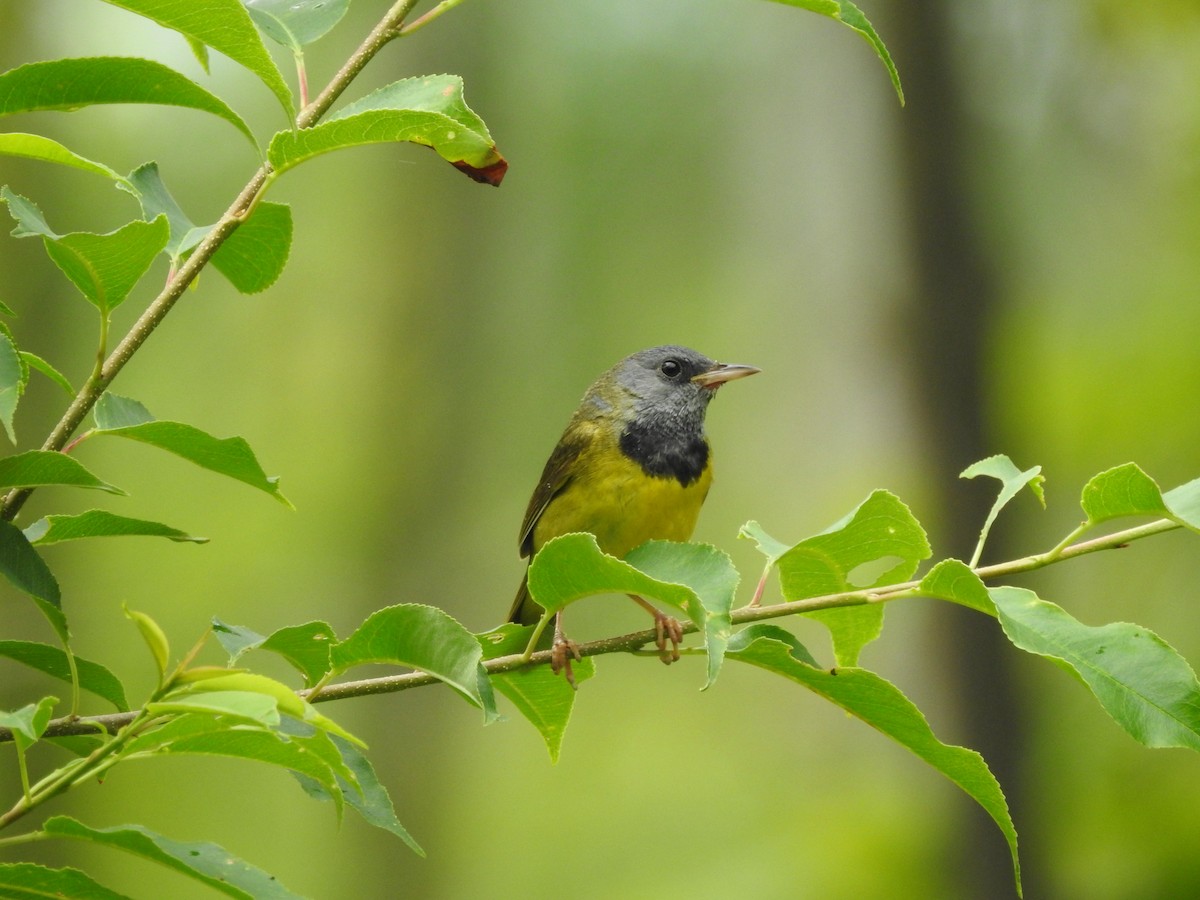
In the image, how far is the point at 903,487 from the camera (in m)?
6.90

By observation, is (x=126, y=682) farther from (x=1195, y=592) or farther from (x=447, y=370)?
(x=1195, y=592)

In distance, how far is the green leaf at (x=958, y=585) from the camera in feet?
5.47

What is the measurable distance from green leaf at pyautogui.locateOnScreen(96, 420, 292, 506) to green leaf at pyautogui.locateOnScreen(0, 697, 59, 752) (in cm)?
50

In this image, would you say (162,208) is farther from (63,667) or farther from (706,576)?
(706,576)

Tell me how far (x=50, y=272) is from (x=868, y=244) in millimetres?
Answer: 5139

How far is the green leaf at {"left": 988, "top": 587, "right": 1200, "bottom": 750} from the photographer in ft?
5.56

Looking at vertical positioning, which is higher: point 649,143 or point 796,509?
point 649,143

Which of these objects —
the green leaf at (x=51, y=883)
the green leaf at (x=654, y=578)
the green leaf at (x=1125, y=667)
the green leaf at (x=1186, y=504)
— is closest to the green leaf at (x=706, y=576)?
the green leaf at (x=654, y=578)

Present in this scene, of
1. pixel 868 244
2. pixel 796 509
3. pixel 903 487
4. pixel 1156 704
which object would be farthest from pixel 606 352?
pixel 1156 704

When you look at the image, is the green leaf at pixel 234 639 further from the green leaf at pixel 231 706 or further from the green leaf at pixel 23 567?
the green leaf at pixel 231 706

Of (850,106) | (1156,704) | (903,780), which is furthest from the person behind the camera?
(850,106)

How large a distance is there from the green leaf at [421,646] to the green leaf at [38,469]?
43 cm

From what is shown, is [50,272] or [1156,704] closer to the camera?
[1156,704]

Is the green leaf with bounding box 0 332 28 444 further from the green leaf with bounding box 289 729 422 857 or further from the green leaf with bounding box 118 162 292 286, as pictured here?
the green leaf with bounding box 289 729 422 857
